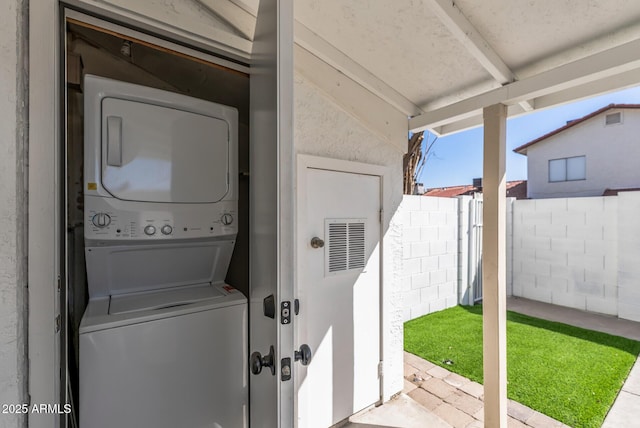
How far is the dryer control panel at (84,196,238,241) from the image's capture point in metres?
1.40

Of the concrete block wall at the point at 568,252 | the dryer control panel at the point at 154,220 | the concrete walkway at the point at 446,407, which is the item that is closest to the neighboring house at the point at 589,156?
the concrete block wall at the point at 568,252

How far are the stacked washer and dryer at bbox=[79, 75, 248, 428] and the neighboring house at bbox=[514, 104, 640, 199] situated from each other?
979cm

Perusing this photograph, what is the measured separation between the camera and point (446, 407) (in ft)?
8.29

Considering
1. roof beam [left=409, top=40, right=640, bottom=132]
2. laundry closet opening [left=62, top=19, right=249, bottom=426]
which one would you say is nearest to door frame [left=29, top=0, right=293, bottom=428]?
laundry closet opening [left=62, top=19, right=249, bottom=426]

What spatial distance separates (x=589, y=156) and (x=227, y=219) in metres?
11.4

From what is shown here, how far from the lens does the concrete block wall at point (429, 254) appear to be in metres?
4.44

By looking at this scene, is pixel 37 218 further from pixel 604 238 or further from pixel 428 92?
pixel 604 238

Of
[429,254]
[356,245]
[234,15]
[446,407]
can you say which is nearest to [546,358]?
[446,407]

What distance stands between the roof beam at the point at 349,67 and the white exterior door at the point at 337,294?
66 centimetres

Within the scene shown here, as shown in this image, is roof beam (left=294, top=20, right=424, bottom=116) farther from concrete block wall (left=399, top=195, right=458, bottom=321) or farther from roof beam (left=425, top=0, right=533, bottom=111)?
concrete block wall (left=399, top=195, right=458, bottom=321)

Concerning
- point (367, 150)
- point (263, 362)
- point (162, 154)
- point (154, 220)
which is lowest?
A: point (263, 362)

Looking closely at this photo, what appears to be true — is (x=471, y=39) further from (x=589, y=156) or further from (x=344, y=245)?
(x=589, y=156)

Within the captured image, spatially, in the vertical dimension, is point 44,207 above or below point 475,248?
above

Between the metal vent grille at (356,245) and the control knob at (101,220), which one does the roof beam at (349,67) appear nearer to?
the metal vent grille at (356,245)
